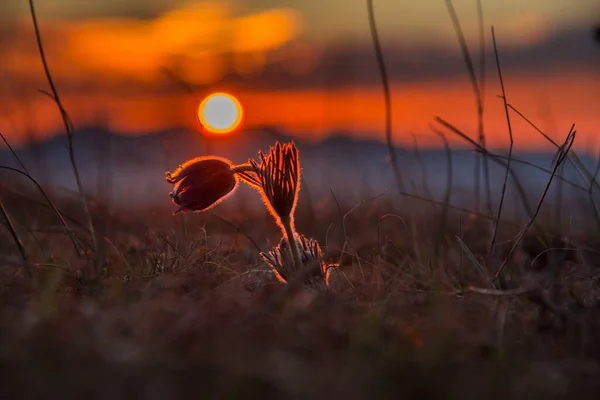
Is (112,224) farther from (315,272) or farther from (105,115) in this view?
(315,272)

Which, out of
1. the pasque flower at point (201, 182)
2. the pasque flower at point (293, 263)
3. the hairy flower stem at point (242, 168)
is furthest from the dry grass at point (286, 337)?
the hairy flower stem at point (242, 168)

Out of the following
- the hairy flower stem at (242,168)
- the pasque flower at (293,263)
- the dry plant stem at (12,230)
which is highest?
the hairy flower stem at (242,168)

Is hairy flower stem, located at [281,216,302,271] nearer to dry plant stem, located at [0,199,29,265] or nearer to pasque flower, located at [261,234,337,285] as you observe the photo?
pasque flower, located at [261,234,337,285]

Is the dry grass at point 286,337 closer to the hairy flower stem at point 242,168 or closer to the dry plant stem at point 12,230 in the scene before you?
the dry plant stem at point 12,230

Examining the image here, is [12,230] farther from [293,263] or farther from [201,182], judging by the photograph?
[293,263]

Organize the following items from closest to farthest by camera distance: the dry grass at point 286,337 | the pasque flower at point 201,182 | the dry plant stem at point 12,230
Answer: the dry grass at point 286,337 < the dry plant stem at point 12,230 < the pasque flower at point 201,182

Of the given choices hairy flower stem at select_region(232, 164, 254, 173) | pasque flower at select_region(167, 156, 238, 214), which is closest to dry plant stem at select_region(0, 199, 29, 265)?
pasque flower at select_region(167, 156, 238, 214)
